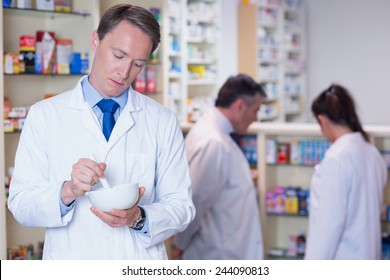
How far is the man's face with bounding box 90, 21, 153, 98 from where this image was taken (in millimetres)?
1891

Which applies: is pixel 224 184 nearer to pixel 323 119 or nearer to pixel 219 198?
pixel 219 198

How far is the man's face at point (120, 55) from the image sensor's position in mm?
1891

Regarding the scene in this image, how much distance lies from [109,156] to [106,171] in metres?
0.04

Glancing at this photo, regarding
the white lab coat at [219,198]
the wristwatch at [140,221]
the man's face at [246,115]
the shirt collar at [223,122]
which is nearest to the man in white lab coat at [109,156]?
the wristwatch at [140,221]

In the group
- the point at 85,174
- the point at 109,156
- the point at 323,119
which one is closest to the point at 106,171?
the point at 109,156

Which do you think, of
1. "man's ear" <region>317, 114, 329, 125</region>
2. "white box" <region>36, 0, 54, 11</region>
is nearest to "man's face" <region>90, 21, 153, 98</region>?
"white box" <region>36, 0, 54, 11</region>

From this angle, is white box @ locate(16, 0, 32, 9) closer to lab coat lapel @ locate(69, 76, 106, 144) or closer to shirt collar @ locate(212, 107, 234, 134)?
lab coat lapel @ locate(69, 76, 106, 144)

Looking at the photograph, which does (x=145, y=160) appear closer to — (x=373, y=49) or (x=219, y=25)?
(x=219, y=25)

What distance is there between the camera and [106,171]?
1.96 metres

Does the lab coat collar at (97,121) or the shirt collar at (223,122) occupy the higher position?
the lab coat collar at (97,121)

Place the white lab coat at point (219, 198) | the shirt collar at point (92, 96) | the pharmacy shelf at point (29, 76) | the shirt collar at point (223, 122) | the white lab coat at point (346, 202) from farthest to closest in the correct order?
the shirt collar at point (223, 122), the white lab coat at point (219, 198), the white lab coat at point (346, 202), the pharmacy shelf at point (29, 76), the shirt collar at point (92, 96)

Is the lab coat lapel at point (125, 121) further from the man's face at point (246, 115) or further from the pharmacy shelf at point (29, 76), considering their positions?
the man's face at point (246, 115)

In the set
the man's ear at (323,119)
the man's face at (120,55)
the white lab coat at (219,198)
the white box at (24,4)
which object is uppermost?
the white box at (24,4)

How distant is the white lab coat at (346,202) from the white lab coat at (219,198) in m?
0.54
